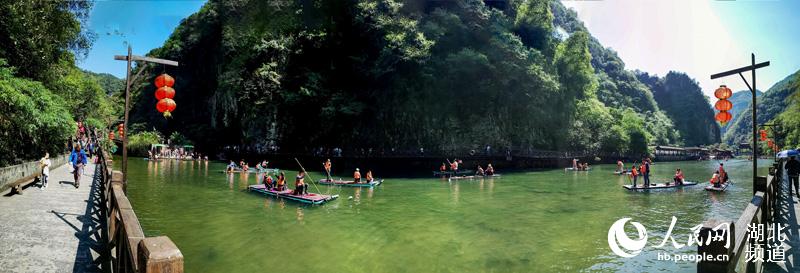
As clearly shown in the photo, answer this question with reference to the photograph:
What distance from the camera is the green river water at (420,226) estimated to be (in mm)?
11328

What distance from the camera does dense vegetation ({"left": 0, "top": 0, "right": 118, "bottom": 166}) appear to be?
16578 millimetres

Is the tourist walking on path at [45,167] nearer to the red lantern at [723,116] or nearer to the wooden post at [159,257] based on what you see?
the wooden post at [159,257]

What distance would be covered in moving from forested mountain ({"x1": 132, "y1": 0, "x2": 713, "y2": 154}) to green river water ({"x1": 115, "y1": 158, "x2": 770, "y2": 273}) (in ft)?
66.8

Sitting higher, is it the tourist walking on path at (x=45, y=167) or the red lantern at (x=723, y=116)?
the red lantern at (x=723, y=116)

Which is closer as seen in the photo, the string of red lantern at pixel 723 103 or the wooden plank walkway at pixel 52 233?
the wooden plank walkway at pixel 52 233

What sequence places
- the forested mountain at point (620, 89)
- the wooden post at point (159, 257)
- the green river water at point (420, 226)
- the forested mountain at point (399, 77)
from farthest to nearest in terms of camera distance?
the forested mountain at point (620, 89)
the forested mountain at point (399, 77)
the green river water at point (420, 226)
the wooden post at point (159, 257)

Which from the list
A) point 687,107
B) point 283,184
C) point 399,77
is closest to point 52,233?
point 283,184

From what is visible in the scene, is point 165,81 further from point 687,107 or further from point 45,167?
point 687,107

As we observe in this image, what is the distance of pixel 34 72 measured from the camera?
77.4 ft

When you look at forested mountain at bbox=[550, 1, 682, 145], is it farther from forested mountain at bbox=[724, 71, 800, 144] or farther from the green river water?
the green river water

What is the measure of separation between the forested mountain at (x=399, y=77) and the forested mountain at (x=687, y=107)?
8288 cm

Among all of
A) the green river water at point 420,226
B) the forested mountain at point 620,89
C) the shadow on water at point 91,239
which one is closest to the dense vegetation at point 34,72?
the green river water at point 420,226

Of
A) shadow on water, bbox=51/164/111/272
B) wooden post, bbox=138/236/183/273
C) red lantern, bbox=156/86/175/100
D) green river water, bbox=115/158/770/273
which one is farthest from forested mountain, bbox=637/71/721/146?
wooden post, bbox=138/236/183/273

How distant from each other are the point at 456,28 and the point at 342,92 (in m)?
15.3
